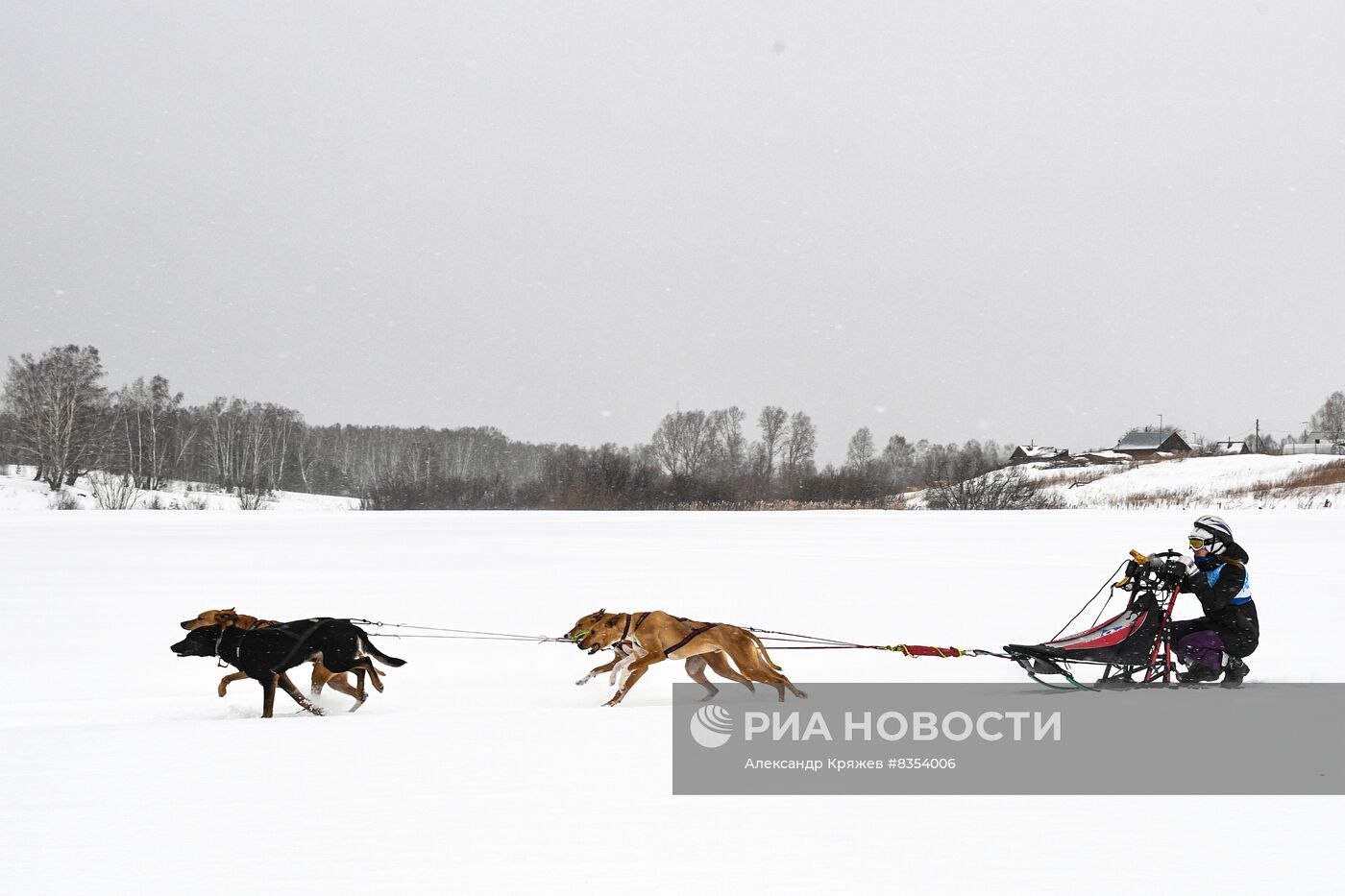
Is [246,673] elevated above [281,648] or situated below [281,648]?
below

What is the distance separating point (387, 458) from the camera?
90.0 m

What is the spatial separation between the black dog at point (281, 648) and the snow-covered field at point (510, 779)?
22 centimetres

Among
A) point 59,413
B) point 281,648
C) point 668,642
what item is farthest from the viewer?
point 59,413

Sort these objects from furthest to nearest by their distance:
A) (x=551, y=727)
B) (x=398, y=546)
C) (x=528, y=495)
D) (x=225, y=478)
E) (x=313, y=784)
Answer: (x=225, y=478), (x=528, y=495), (x=398, y=546), (x=551, y=727), (x=313, y=784)

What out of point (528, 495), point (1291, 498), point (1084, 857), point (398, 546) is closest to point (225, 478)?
point (528, 495)

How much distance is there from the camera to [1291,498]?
97.9ft

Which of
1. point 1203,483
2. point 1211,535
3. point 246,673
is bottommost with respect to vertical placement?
point 246,673

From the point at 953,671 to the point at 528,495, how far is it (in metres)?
30.4

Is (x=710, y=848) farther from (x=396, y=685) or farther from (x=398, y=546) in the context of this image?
(x=398, y=546)

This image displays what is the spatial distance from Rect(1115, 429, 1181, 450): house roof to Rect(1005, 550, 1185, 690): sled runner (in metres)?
89.2

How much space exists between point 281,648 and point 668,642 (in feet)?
6.36

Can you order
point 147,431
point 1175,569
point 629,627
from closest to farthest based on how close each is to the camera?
point 629,627, point 1175,569, point 147,431

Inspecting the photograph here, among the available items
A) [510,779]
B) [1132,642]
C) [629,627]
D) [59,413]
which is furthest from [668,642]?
[59,413]

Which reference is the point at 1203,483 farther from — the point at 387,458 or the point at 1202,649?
the point at 387,458
